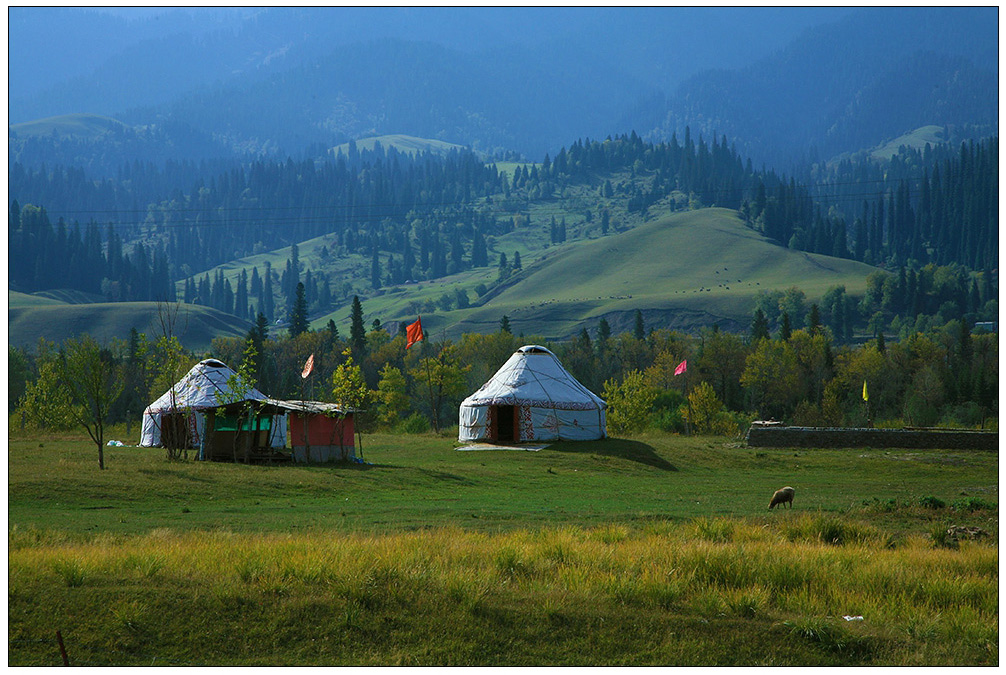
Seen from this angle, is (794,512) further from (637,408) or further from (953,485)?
(637,408)

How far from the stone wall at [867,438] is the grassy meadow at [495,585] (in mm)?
21868

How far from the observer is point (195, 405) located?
37281 millimetres

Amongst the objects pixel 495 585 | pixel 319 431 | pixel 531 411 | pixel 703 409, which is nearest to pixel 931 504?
pixel 495 585

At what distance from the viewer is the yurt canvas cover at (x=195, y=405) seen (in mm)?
37281

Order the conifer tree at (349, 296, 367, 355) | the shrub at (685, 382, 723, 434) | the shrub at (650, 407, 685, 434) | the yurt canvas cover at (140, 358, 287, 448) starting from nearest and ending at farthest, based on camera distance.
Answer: the yurt canvas cover at (140, 358, 287, 448) → the shrub at (685, 382, 723, 434) → the shrub at (650, 407, 685, 434) → the conifer tree at (349, 296, 367, 355)

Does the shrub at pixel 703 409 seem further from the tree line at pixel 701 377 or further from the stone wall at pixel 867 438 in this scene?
the stone wall at pixel 867 438

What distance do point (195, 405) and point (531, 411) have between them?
14.5 meters

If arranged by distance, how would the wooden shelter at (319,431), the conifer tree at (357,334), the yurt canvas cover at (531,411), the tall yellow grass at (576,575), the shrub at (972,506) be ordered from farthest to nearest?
the conifer tree at (357,334)
the yurt canvas cover at (531,411)
the wooden shelter at (319,431)
the shrub at (972,506)
the tall yellow grass at (576,575)

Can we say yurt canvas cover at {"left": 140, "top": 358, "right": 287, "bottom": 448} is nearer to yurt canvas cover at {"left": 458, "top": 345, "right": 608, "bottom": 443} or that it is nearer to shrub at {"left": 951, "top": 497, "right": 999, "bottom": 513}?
yurt canvas cover at {"left": 458, "top": 345, "right": 608, "bottom": 443}

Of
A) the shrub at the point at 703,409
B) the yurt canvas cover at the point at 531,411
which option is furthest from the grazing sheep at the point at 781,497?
the shrub at the point at 703,409

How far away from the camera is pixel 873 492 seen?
976 inches

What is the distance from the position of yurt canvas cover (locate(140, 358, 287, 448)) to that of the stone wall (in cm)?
2173

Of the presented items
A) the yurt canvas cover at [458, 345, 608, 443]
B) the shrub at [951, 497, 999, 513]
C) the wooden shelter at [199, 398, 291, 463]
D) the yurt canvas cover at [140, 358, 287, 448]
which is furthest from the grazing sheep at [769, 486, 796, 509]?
the yurt canvas cover at [140, 358, 287, 448]

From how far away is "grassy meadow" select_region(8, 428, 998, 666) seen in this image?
31.6ft
